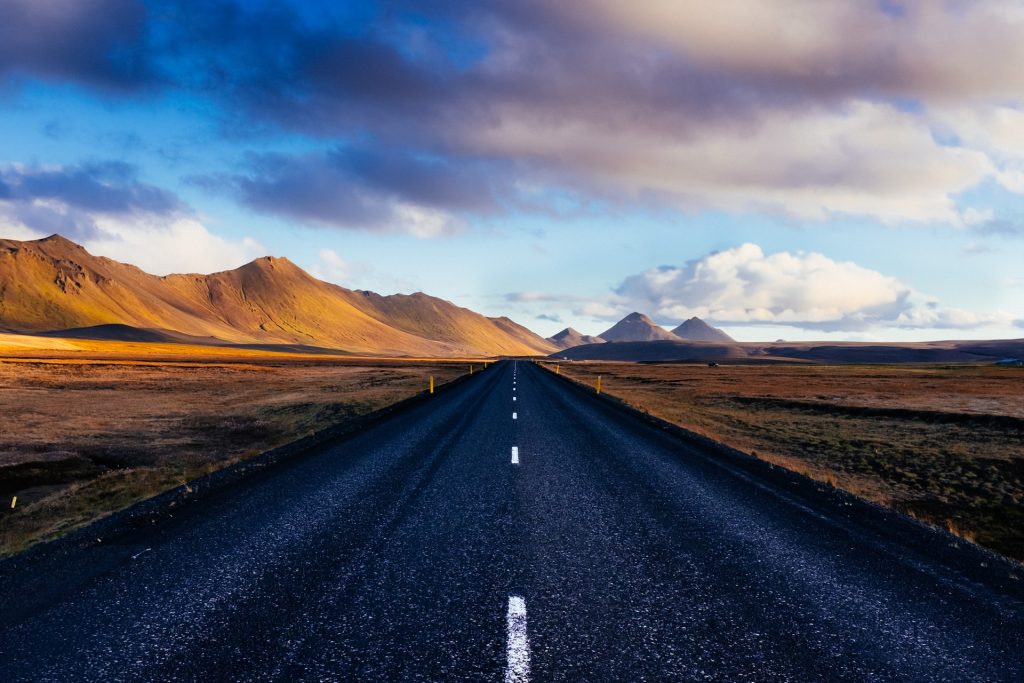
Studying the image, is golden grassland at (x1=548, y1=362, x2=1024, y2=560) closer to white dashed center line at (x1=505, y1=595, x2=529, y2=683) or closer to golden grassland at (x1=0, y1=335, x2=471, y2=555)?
white dashed center line at (x1=505, y1=595, x2=529, y2=683)

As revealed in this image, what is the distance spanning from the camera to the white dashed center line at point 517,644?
3.92 metres

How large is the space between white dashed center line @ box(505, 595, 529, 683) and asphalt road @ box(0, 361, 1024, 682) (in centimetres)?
2

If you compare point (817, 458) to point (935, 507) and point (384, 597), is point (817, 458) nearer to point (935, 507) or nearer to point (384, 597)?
point (935, 507)

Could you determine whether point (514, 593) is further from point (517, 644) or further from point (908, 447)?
point (908, 447)

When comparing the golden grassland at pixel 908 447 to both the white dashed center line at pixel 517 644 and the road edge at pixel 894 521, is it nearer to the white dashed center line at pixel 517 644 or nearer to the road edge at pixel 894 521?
the road edge at pixel 894 521

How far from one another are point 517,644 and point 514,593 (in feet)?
3.14

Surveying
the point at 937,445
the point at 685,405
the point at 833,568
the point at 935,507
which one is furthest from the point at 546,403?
the point at 833,568

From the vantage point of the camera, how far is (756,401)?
35562mm

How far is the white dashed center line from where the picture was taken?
154 inches

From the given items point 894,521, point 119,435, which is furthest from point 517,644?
point 119,435

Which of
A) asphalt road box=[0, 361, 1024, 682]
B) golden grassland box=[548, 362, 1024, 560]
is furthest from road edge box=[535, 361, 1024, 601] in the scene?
golden grassland box=[548, 362, 1024, 560]

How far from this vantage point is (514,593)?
529 centimetres

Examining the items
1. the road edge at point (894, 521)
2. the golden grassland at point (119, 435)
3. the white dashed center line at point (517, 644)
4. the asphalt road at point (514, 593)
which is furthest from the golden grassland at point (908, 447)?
the golden grassland at point (119, 435)

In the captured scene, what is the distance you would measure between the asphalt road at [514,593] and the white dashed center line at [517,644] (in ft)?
0.08
